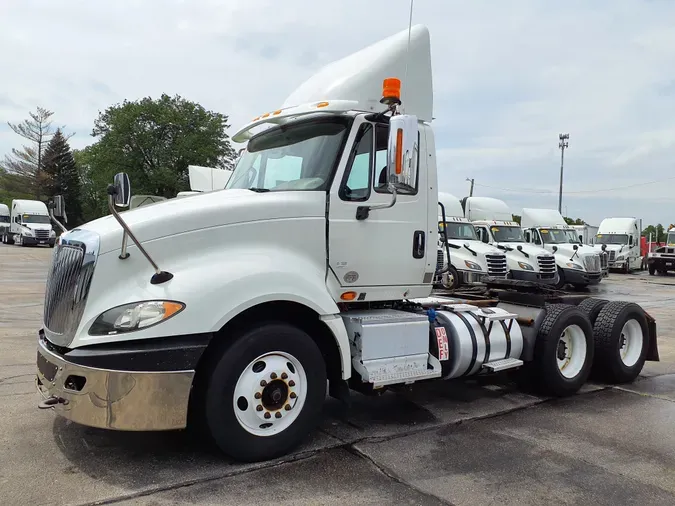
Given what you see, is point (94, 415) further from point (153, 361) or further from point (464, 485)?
point (464, 485)

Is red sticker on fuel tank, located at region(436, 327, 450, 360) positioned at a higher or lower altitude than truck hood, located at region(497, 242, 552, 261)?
lower

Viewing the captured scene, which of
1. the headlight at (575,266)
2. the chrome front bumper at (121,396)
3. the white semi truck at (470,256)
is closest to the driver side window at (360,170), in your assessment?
the chrome front bumper at (121,396)

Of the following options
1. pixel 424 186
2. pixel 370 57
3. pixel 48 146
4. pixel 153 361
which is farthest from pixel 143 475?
pixel 48 146

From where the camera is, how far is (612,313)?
6746mm

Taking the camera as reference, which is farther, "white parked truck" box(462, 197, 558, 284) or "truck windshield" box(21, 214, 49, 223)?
"truck windshield" box(21, 214, 49, 223)

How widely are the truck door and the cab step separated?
125cm

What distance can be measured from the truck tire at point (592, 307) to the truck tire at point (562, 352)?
0.45m

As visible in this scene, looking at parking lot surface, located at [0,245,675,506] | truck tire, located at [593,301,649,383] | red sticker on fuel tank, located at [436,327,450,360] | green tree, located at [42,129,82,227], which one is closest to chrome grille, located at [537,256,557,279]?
truck tire, located at [593,301,649,383]

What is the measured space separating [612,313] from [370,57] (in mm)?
4198

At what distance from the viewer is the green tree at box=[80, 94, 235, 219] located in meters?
50.2

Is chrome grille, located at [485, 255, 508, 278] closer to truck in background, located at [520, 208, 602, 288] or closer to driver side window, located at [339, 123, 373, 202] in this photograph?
truck in background, located at [520, 208, 602, 288]

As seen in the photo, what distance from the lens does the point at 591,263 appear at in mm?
20328

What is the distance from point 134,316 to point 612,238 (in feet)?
105

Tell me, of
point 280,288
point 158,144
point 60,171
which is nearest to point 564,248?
point 280,288
